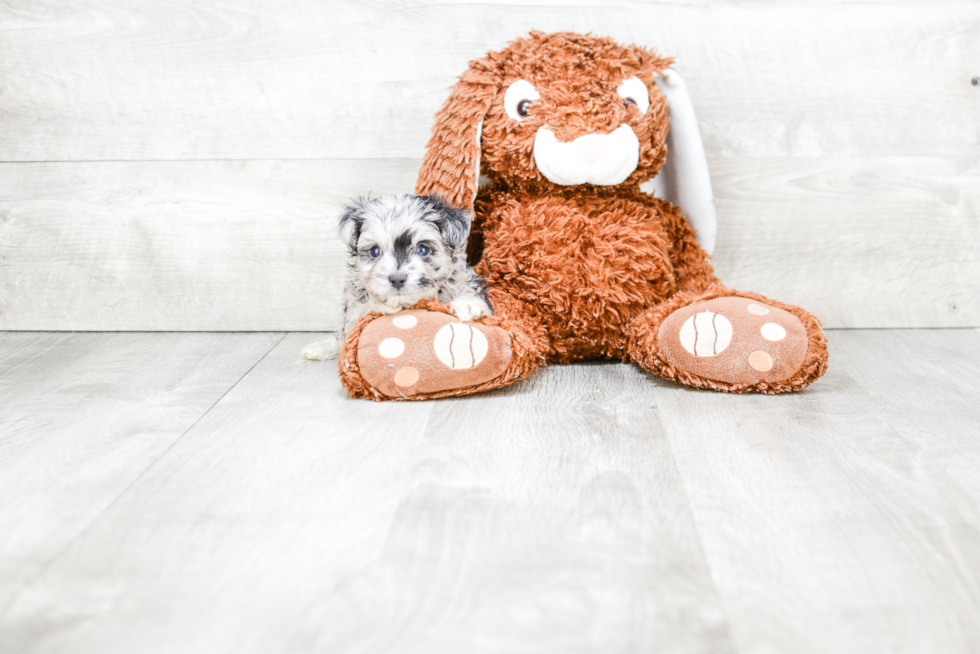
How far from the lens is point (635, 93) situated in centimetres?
149

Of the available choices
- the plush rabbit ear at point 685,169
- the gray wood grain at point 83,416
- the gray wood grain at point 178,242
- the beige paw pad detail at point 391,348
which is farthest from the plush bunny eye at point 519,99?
the gray wood grain at point 83,416

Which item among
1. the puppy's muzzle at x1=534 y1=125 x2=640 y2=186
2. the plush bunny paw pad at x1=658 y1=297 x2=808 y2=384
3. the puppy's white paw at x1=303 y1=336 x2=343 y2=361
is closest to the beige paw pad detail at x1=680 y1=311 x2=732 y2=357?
the plush bunny paw pad at x1=658 y1=297 x2=808 y2=384

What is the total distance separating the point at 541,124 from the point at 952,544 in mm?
962

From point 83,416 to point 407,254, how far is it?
616mm

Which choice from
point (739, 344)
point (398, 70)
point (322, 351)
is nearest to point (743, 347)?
point (739, 344)

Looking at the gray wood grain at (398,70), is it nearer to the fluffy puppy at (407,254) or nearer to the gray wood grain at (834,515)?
the fluffy puppy at (407,254)

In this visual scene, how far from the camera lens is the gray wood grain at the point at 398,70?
69.1 inches

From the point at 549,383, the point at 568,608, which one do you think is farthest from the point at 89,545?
the point at 549,383

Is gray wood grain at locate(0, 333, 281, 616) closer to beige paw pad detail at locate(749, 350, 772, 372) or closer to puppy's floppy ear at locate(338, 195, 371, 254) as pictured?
puppy's floppy ear at locate(338, 195, 371, 254)

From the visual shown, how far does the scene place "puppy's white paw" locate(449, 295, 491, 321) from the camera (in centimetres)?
137

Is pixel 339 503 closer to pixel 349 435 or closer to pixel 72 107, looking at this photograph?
pixel 349 435

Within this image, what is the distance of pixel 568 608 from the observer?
750 millimetres

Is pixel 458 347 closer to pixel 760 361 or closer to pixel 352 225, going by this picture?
pixel 352 225

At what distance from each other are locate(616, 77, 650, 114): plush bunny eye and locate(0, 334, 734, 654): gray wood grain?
617 millimetres
